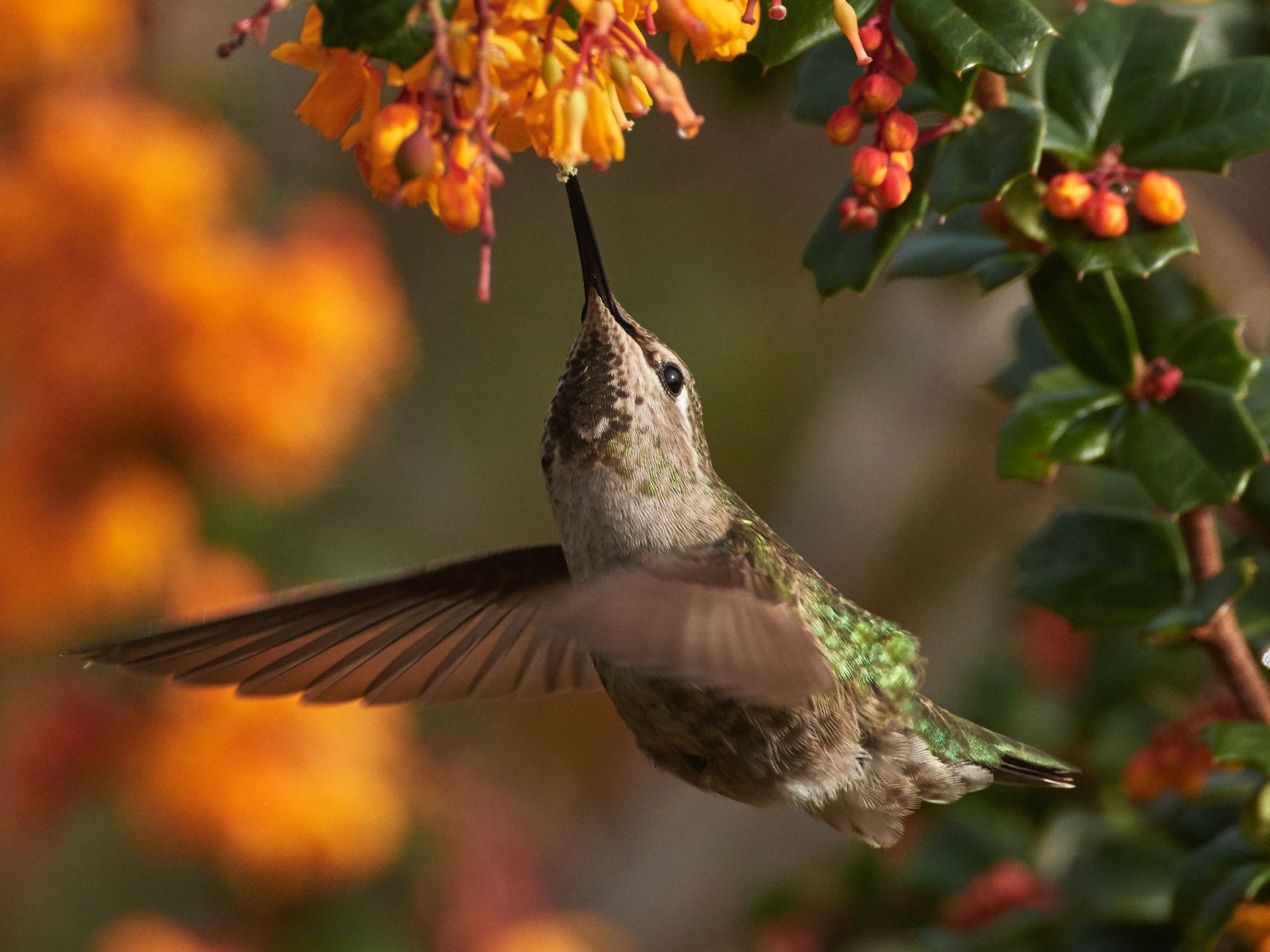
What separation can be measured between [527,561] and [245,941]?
1250mm

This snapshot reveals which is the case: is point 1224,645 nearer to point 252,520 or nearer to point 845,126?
point 845,126

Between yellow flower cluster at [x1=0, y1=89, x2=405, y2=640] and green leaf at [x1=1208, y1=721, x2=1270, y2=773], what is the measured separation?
1599mm

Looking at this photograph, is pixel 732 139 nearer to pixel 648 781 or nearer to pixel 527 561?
pixel 648 781

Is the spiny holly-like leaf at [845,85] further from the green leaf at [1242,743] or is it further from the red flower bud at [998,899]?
the red flower bud at [998,899]

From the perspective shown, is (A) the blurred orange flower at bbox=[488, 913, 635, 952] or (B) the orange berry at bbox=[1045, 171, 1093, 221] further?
(A) the blurred orange flower at bbox=[488, 913, 635, 952]

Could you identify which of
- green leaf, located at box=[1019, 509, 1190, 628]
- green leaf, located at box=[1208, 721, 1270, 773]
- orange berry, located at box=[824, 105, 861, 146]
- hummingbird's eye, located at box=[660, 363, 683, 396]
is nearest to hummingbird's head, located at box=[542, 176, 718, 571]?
hummingbird's eye, located at box=[660, 363, 683, 396]

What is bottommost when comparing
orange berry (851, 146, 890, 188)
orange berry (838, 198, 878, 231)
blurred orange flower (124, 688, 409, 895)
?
blurred orange flower (124, 688, 409, 895)

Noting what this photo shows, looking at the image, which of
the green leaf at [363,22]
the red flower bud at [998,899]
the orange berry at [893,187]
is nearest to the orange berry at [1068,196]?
the orange berry at [893,187]

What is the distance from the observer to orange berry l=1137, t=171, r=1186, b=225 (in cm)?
110

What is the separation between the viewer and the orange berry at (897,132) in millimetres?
1011

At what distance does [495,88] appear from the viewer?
3.05 feet

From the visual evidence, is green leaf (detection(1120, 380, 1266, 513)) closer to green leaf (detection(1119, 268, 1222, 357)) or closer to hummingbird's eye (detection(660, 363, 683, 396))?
green leaf (detection(1119, 268, 1222, 357))

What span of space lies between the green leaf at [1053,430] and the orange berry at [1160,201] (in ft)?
0.52

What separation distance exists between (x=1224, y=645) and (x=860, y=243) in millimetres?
447
